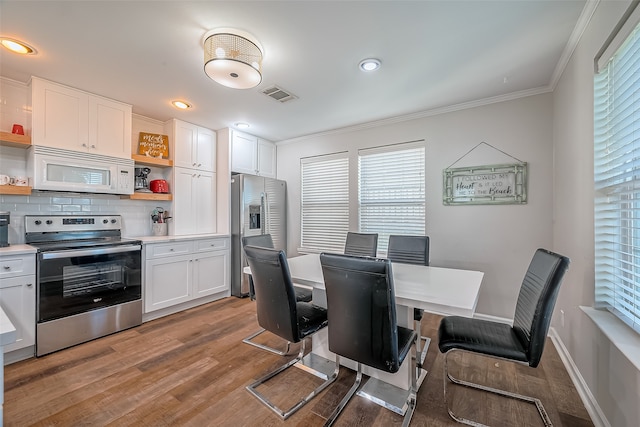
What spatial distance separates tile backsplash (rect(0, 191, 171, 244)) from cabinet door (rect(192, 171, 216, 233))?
0.38m

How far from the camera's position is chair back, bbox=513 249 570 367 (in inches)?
56.9

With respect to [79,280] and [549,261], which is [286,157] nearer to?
[79,280]

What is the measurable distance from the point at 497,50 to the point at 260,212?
133 inches

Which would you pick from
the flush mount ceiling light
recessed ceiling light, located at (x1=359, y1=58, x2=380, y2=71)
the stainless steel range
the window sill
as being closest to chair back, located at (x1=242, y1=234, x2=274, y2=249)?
the stainless steel range

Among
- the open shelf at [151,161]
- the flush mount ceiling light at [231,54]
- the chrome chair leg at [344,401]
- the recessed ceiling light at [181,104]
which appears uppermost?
the recessed ceiling light at [181,104]

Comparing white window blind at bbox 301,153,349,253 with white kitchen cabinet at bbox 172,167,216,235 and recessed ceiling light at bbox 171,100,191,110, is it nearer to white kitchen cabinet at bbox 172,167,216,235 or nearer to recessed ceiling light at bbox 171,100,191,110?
white kitchen cabinet at bbox 172,167,216,235

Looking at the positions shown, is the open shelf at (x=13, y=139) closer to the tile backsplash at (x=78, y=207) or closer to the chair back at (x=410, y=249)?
the tile backsplash at (x=78, y=207)

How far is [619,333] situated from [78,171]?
442 centimetres

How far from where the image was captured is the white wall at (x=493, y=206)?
2816 millimetres

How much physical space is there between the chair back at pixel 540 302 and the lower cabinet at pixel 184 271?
3428 millimetres

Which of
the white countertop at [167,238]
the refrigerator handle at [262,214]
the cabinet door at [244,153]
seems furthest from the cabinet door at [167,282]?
the cabinet door at [244,153]

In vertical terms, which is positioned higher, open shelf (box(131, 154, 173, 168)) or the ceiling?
the ceiling

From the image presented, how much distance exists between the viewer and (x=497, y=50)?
217 cm

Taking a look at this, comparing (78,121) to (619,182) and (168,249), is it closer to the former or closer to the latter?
(168,249)
